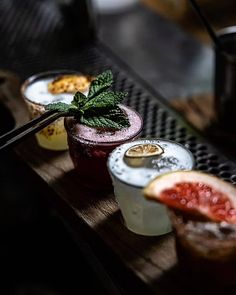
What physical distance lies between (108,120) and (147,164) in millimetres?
162

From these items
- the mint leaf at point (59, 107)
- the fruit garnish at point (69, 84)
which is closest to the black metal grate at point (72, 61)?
the fruit garnish at point (69, 84)

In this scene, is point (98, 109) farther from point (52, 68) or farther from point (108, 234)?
point (52, 68)

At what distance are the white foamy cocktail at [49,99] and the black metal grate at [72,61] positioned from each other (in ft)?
0.72

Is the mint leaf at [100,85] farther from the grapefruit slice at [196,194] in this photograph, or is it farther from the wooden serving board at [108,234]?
the grapefruit slice at [196,194]

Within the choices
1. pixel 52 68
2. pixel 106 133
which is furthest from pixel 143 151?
pixel 52 68

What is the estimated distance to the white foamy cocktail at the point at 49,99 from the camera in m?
1.29

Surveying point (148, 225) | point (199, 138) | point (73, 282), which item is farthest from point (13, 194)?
point (148, 225)

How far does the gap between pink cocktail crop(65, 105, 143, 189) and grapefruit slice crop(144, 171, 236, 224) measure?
0.59 ft

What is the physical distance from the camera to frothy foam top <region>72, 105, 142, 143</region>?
1106 mm

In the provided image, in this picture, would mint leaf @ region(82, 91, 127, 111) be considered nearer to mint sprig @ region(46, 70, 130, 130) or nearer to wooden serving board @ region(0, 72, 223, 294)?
mint sprig @ region(46, 70, 130, 130)

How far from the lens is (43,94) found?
1.35 m

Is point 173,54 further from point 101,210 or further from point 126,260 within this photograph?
point 126,260

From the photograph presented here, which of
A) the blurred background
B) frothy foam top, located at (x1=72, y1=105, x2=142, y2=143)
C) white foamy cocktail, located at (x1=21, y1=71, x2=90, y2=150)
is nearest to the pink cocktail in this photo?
frothy foam top, located at (x1=72, y1=105, x2=142, y2=143)

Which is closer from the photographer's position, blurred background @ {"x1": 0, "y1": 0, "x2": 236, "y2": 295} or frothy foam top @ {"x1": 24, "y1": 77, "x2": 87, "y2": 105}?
frothy foam top @ {"x1": 24, "y1": 77, "x2": 87, "y2": 105}
